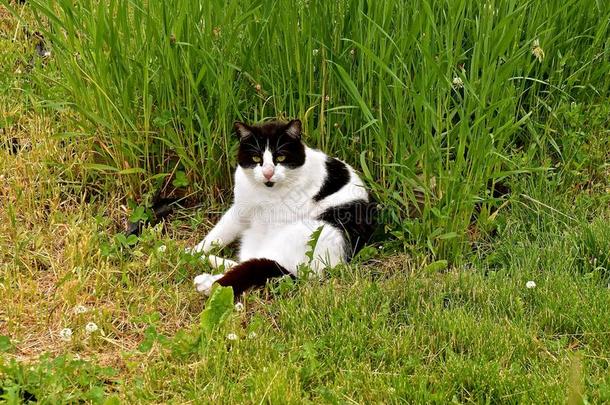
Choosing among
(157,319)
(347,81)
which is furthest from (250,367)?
(347,81)

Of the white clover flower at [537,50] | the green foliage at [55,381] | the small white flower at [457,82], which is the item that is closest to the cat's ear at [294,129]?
the small white flower at [457,82]

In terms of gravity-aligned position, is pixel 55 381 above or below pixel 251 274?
above

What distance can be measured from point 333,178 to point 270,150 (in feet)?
1.04

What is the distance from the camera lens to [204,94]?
334cm

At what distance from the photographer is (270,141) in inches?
117

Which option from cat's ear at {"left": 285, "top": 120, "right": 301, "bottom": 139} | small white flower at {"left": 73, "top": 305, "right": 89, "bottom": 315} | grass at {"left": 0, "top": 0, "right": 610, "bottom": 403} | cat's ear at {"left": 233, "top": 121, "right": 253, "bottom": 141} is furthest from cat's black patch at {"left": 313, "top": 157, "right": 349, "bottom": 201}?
small white flower at {"left": 73, "top": 305, "right": 89, "bottom": 315}

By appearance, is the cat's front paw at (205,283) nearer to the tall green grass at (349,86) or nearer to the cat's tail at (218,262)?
the cat's tail at (218,262)

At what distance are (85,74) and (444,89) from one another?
5.14ft

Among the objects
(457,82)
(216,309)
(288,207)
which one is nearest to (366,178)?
(288,207)

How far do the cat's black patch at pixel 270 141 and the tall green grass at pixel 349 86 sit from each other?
245 millimetres

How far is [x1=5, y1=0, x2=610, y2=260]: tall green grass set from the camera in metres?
2.90

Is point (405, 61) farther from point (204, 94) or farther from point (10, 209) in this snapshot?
point (10, 209)

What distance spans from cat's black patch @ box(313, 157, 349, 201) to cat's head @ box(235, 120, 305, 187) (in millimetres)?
160

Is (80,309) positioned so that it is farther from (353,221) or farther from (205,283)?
(353,221)
